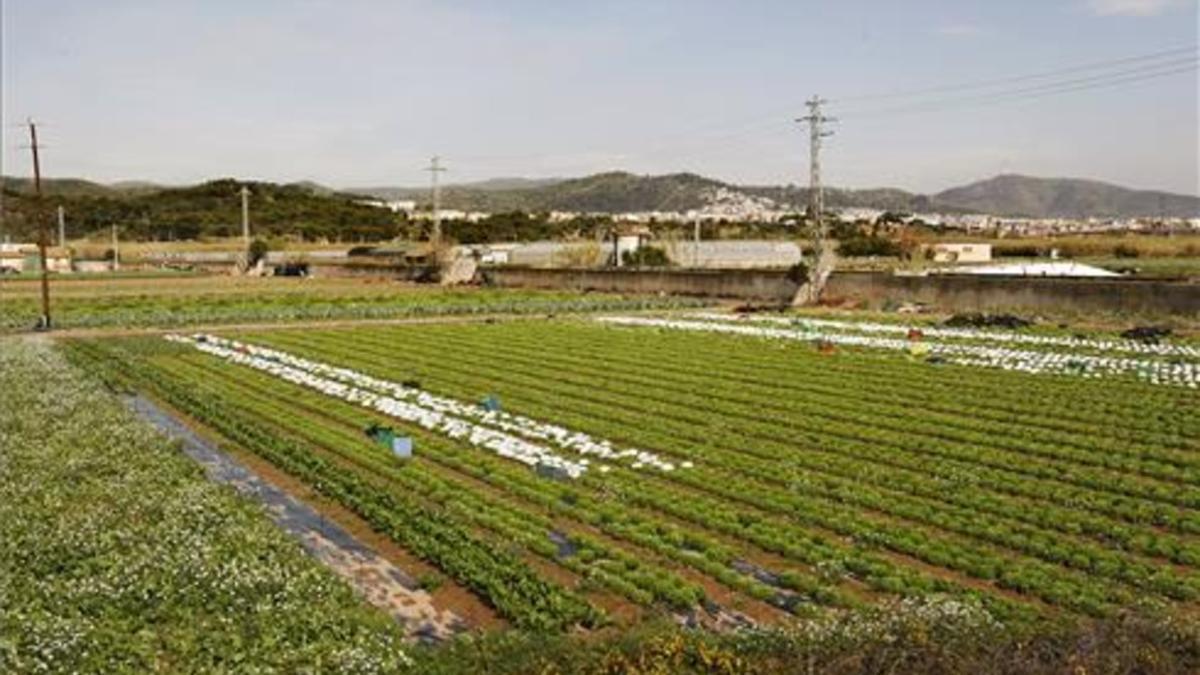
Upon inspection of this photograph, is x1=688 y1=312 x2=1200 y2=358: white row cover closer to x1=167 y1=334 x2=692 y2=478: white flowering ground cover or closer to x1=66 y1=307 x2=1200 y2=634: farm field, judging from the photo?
x1=66 y1=307 x2=1200 y2=634: farm field

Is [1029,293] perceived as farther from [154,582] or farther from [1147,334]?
[154,582]

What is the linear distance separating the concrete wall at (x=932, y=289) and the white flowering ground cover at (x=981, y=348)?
677 cm

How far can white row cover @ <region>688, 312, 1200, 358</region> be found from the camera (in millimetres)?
34375

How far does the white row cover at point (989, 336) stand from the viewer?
3438 centimetres

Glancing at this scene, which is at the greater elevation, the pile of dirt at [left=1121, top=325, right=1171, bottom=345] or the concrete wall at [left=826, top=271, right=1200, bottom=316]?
the concrete wall at [left=826, top=271, right=1200, bottom=316]

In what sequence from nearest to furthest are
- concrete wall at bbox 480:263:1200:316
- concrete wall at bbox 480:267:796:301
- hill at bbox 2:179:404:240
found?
concrete wall at bbox 480:263:1200:316 → concrete wall at bbox 480:267:796:301 → hill at bbox 2:179:404:240

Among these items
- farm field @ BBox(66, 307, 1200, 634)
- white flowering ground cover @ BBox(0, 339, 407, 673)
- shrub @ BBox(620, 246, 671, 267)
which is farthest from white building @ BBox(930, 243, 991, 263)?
white flowering ground cover @ BBox(0, 339, 407, 673)

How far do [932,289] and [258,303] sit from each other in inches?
1400

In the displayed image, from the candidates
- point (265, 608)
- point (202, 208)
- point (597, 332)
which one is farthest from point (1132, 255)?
point (202, 208)

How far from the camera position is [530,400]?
27016 millimetres

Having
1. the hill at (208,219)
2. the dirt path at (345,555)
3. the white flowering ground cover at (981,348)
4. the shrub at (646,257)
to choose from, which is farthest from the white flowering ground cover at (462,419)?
the hill at (208,219)

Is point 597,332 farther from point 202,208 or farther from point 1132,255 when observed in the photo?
point 202,208

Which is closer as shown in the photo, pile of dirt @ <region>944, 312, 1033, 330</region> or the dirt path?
the dirt path

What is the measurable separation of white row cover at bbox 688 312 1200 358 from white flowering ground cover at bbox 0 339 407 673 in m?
27.9
